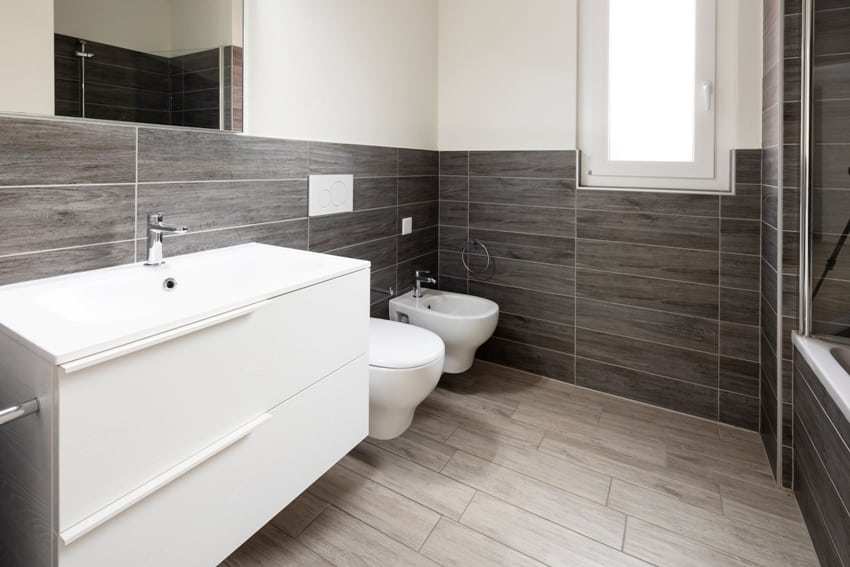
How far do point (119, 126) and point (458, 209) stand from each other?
70.7 inches

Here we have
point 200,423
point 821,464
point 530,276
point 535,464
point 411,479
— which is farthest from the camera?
point 530,276

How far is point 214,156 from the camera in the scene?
148cm

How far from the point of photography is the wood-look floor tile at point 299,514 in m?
1.45

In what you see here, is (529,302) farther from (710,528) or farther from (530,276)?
(710,528)

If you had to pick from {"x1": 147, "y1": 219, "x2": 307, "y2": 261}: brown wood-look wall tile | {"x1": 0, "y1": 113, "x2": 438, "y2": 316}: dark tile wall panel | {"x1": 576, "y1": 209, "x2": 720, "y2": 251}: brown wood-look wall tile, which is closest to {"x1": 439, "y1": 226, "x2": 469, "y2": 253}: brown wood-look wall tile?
{"x1": 0, "y1": 113, "x2": 438, "y2": 316}: dark tile wall panel

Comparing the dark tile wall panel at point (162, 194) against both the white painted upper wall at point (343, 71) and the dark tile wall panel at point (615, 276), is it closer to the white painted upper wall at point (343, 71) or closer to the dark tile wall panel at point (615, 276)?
the white painted upper wall at point (343, 71)

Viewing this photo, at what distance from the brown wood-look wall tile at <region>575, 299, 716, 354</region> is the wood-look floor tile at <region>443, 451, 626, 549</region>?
3.22 feet

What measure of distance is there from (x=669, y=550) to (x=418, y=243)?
1.77 meters

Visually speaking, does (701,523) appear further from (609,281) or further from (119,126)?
(119,126)

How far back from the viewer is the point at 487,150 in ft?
8.47

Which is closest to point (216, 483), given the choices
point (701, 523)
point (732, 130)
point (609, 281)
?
point (701, 523)

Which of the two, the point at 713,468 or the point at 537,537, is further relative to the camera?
the point at 713,468

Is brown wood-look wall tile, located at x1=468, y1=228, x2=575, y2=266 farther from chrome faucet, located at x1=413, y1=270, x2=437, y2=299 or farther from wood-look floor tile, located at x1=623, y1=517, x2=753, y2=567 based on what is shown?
wood-look floor tile, located at x1=623, y1=517, x2=753, y2=567

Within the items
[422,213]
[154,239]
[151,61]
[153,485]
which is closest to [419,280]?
[422,213]
